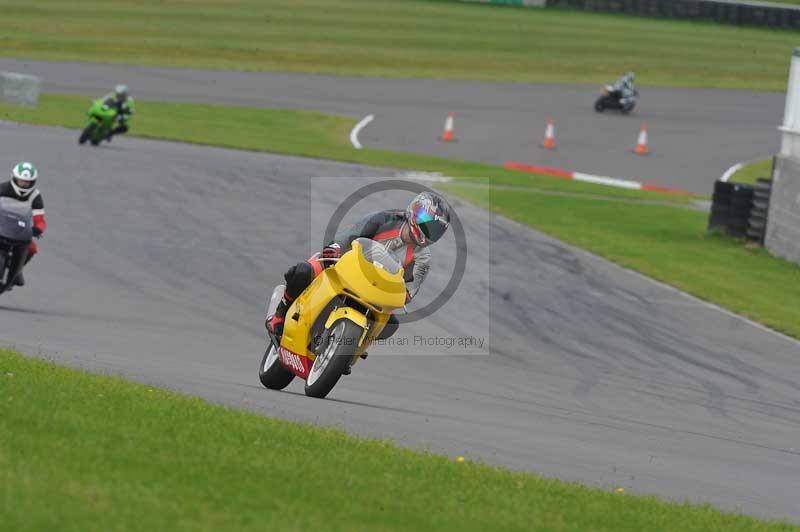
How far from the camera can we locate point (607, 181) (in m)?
31.9

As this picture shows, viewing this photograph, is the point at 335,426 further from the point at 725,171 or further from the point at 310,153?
the point at 725,171

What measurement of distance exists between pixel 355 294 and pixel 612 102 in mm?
34030

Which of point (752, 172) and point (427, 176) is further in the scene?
point (752, 172)

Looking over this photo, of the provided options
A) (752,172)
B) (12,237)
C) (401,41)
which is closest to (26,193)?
(12,237)

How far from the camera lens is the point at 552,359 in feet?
45.0

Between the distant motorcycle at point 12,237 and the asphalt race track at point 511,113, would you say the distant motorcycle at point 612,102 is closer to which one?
the asphalt race track at point 511,113

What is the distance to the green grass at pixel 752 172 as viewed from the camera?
33.1 m

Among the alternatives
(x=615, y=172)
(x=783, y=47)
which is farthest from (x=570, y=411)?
(x=783, y=47)

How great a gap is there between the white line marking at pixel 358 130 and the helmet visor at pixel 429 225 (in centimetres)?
2325

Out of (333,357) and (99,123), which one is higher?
(333,357)

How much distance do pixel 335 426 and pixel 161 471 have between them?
2.42 meters

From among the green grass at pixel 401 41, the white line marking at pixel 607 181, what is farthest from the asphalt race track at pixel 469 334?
the green grass at pixel 401 41

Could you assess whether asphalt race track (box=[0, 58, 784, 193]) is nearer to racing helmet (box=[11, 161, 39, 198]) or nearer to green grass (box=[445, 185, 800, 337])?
green grass (box=[445, 185, 800, 337])

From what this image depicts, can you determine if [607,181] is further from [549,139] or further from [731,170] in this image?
[549,139]
